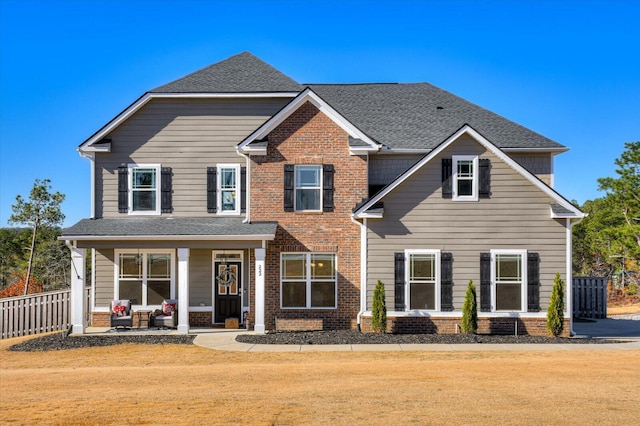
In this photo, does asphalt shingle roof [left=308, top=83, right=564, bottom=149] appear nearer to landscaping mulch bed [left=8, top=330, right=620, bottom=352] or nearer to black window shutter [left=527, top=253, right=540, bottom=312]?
black window shutter [left=527, top=253, right=540, bottom=312]

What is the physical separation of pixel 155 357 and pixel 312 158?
26.1 feet

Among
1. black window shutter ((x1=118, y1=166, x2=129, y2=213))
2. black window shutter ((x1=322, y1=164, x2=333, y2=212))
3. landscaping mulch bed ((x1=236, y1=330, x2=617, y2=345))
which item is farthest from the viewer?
black window shutter ((x1=118, y1=166, x2=129, y2=213))

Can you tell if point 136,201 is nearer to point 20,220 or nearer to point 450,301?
point 450,301

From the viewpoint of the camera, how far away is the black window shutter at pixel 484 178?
1866 centimetres

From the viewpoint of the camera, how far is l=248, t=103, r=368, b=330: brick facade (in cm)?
1958

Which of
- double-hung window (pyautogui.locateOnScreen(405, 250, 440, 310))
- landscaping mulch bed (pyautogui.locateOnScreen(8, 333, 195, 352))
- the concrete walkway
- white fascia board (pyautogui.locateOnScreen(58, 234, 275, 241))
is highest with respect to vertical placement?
white fascia board (pyautogui.locateOnScreen(58, 234, 275, 241))

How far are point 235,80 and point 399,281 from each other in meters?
9.12

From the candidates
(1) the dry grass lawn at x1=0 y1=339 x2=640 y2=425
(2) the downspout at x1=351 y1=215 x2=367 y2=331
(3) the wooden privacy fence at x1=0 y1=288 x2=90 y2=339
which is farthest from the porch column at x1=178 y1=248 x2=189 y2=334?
(2) the downspout at x1=351 y1=215 x2=367 y2=331

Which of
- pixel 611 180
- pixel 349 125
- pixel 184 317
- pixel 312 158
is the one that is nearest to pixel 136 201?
pixel 184 317

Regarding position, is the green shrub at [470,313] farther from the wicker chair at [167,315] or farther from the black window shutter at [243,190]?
the wicker chair at [167,315]

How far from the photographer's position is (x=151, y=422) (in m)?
8.89

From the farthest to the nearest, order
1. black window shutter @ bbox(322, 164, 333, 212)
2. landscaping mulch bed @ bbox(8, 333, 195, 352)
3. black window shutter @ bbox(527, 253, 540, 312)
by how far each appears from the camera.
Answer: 1. black window shutter @ bbox(322, 164, 333, 212)
2. black window shutter @ bbox(527, 253, 540, 312)
3. landscaping mulch bed @ bbox(8, 333, 195, 352)

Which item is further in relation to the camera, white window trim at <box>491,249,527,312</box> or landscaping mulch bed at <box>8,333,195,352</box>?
white window trim at <box>491,249,527,312</box>

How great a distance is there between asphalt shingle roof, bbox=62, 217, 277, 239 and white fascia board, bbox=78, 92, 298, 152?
274cm
